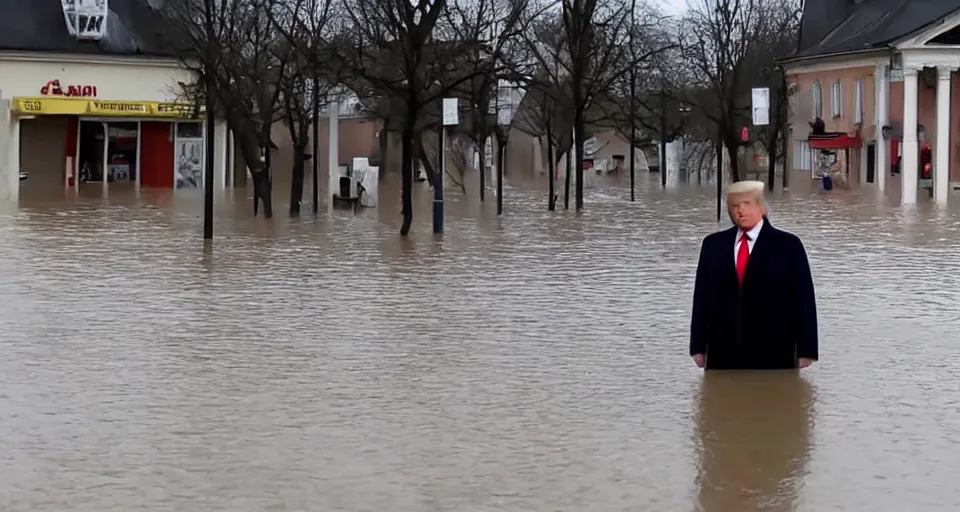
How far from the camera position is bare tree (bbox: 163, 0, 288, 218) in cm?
3163

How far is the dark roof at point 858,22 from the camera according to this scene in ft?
193

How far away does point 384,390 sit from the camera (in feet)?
34.4

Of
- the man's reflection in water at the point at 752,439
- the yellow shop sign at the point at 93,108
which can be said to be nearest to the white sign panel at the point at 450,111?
the man's reflection in water at the point at 752,439

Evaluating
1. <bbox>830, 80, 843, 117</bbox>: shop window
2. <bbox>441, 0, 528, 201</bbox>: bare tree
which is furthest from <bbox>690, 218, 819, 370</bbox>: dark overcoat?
<bbox>830, 80, 843, 117</bbox>: shop window

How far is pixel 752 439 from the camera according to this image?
29.3ft

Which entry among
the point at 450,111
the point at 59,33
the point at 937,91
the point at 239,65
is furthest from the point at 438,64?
the point at 59,33

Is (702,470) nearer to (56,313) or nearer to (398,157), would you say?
(56,313)

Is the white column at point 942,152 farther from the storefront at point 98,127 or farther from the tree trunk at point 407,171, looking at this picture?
the storefront at point 98,127

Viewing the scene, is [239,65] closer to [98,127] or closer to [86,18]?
[86,18]

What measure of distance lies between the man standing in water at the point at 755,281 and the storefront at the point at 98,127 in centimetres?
4312

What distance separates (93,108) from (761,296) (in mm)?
47725

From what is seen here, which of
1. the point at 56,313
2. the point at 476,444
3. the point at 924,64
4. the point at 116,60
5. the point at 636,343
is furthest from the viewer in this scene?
the point at 116,60

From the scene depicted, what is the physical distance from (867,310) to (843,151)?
52.1 meters

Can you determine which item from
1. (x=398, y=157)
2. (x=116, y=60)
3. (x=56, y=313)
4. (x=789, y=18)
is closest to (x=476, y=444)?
(x=56, y=313)
